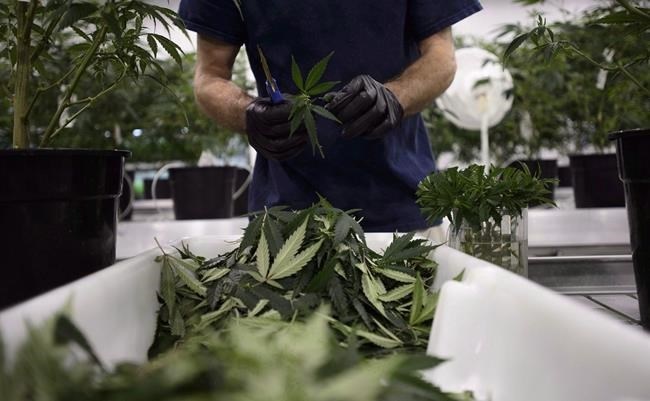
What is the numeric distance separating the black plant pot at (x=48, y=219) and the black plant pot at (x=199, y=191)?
1.68 meters

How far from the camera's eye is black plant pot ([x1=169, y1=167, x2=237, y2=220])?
218cm

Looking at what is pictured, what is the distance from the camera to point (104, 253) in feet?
1.67

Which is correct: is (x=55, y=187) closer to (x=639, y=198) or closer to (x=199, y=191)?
(x=639, y=198)

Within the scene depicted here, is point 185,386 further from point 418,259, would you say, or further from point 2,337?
point 418,259

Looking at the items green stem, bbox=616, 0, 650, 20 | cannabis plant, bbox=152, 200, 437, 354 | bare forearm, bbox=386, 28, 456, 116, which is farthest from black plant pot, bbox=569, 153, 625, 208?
cannabis plant, bbox=152, 200, 437, 354

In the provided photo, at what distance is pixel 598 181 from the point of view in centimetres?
210

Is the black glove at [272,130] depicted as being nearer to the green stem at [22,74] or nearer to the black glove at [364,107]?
the black glove at [364,107]

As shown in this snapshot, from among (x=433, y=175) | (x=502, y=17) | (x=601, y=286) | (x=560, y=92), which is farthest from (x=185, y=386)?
(x=502, y=17)

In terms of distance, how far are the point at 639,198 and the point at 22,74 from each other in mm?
541

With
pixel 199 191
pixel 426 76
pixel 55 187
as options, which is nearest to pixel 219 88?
pixel 426 76

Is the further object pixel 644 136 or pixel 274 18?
pixel 274 18

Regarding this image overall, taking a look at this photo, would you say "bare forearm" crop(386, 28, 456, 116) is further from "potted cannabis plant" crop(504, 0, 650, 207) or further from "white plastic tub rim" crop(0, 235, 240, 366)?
"white plastic tub rim" crop(0, 235, 240, 366)

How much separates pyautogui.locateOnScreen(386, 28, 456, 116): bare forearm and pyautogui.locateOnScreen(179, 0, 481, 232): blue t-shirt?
27 millimetres

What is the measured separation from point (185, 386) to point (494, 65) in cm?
183
